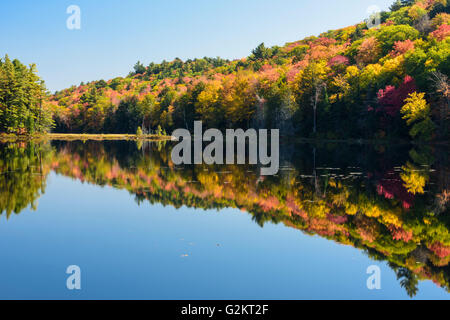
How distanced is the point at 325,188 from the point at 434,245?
24.0ft

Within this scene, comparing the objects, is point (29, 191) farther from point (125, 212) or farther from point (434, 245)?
point (434, 245)

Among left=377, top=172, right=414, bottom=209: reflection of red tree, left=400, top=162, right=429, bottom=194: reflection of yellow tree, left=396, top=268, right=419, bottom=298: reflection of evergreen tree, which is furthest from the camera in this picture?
left=400, top=162, right=429, bottom=194: reflection of yellow tree

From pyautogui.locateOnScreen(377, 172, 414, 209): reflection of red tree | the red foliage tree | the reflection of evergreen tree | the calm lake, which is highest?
the red foliage tree

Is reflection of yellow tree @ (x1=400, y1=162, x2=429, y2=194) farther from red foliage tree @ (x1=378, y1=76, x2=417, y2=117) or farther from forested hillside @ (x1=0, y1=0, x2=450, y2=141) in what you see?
red foliage tree @ (x1=378, y1=76, x2=417, y2=117)

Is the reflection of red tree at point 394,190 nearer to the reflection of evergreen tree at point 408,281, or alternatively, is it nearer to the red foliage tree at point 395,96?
the reflection of evergreen tree at point 408,281

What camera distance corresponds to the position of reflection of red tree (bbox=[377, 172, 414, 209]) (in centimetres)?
1341

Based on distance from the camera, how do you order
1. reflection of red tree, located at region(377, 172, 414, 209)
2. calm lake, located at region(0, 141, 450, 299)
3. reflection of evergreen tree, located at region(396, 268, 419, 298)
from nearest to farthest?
reflection of evergreen tree, located at region(396, 268, 419, 298)
calm lake, located at region(0, 141, 450, 299)
reflection of red tree, located at region(377, 172, 414, 209)

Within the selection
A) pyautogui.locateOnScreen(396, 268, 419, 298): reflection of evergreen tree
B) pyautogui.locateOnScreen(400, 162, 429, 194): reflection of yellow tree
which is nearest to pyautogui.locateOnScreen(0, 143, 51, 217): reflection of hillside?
pyautogui.locateOnScreen(396, 268, 419, 298): reflection of evergreen tree

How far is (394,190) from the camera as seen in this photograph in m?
15.3

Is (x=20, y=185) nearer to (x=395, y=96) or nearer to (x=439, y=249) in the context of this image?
(x=439, y=249)

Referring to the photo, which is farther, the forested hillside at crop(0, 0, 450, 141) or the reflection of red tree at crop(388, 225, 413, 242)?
the forested hillside at crop(0, 0, 450, 141)

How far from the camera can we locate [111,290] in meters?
6.55

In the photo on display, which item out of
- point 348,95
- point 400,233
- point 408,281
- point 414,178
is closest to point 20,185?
point 400,233

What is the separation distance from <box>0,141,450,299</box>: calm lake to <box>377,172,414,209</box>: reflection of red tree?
2.7 inches
